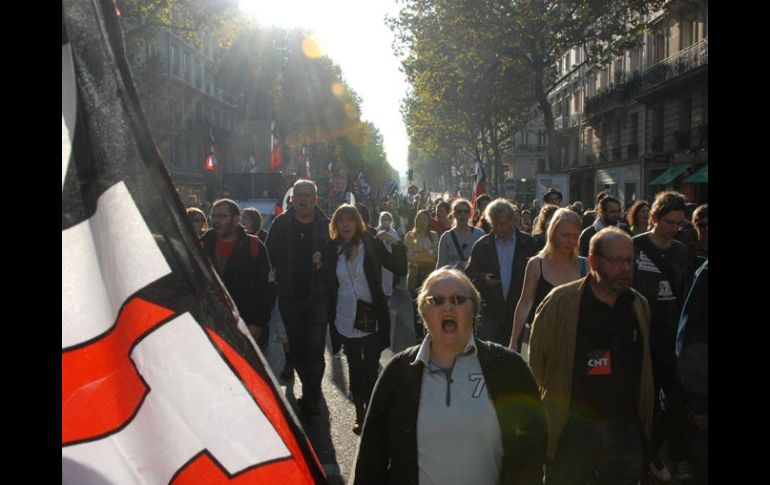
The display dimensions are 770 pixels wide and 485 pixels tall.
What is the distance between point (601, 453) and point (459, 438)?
1063mm

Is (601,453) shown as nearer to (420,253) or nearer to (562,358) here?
(562,358)

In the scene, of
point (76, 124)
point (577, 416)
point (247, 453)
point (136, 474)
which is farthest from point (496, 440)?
point (76, 124)

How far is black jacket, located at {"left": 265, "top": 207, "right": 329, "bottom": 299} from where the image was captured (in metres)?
5.94

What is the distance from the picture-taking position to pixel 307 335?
6059 millimetres

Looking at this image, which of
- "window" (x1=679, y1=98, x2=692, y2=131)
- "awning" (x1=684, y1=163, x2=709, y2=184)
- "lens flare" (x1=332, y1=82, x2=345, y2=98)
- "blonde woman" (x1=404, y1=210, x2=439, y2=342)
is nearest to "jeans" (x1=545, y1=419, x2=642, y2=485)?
"blonde woman" (x1=404, y1=210, x2=439, y2=342)

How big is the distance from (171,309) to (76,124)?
413 millimetres

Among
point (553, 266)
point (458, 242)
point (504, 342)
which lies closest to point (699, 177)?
point (458, 242)

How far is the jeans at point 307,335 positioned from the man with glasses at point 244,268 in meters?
0.19

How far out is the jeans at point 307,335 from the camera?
19.8 feet

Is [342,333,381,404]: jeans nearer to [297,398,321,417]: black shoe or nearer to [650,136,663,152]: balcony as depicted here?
[297,398,321,417]: black shoe

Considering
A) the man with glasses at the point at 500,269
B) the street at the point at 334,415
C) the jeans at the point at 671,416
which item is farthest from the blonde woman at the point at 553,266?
the street at the point at 334,415

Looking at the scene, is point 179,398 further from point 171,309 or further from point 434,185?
point 434,185

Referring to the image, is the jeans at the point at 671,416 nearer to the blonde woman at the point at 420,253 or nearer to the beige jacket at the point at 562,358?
the beige jacket at the point at 562,358

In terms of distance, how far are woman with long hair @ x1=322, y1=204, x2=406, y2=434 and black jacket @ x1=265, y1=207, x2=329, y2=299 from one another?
7.2 inches
